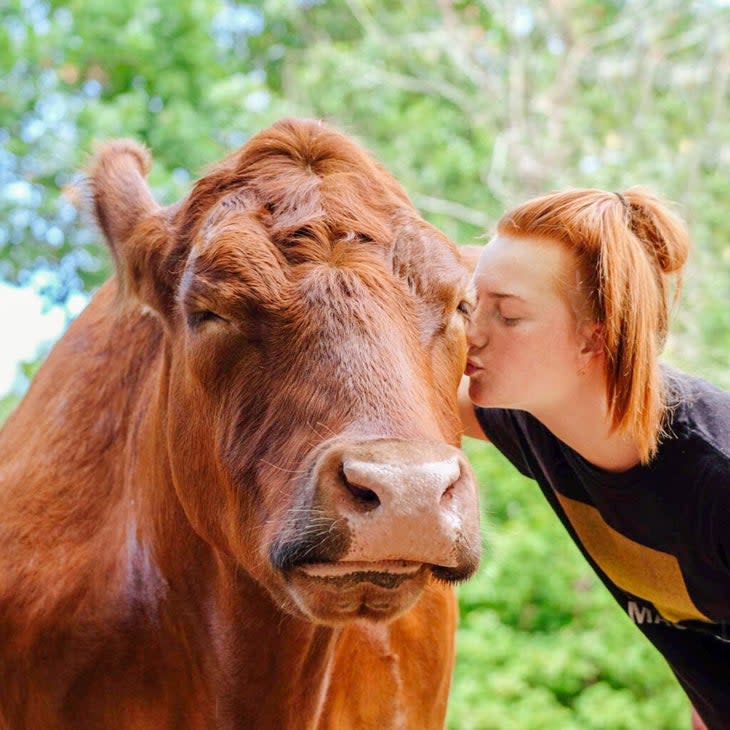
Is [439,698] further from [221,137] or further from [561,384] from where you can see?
[221,137]

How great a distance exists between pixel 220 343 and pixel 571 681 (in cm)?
665

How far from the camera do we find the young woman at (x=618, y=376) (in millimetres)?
3027

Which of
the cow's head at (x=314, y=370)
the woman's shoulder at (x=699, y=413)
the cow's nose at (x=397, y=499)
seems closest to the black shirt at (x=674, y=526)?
the woman's shoulder at (x=699, y=413)

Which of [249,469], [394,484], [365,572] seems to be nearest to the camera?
[394,484]

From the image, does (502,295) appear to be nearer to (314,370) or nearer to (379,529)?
(314,370)

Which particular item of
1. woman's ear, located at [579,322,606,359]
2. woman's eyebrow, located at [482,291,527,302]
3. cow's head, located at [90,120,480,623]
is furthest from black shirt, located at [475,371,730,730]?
cow's head, located at [90,120,480,623]

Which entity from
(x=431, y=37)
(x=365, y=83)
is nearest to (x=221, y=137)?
(x=365, y=83)

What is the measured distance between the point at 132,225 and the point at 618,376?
140cm

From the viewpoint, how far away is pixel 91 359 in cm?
389

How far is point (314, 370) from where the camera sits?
255 cm

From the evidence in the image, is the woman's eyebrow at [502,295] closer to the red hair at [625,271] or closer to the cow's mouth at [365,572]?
the red hair at [625,271]

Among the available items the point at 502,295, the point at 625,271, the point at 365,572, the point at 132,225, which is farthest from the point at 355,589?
the point at 132,225

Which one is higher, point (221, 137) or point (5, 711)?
point (221, 137)

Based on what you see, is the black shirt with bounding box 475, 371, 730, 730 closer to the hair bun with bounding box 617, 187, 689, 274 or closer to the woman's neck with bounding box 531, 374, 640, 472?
the woman's neck with bounding box 531, 374, 640, 472
